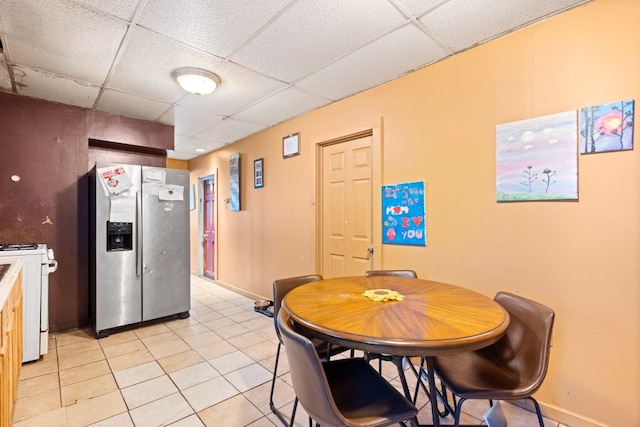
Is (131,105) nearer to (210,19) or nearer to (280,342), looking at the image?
(210,19)

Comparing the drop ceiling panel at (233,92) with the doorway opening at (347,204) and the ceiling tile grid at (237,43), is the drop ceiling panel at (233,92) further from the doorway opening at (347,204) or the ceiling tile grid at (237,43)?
the doorway opening at (347,204)

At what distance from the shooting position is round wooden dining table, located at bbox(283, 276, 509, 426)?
45.1 inches

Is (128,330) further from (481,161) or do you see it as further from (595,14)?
(595,14)

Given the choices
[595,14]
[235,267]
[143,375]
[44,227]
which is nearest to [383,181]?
[595,14]

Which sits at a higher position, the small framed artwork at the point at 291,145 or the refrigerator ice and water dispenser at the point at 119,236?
the small framed artwork at the point at 291,145

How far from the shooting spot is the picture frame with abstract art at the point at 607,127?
1707 mm

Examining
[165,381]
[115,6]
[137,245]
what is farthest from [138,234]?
[115,6]

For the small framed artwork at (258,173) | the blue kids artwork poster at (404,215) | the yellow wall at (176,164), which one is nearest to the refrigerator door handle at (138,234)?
the small framed artwork at (258,173)

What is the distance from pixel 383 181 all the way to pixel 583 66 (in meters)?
1.59

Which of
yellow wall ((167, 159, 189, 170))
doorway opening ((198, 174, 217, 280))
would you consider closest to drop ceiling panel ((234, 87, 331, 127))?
doorway opening ((198, 174, 217, 280))

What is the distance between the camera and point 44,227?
3.31m

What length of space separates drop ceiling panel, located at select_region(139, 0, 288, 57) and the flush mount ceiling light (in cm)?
41

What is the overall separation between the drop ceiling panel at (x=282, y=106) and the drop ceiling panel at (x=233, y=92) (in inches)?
4.7

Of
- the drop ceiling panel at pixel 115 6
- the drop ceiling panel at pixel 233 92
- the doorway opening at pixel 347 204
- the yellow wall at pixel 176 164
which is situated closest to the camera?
the drop ceiling panel at pixel 115 6
